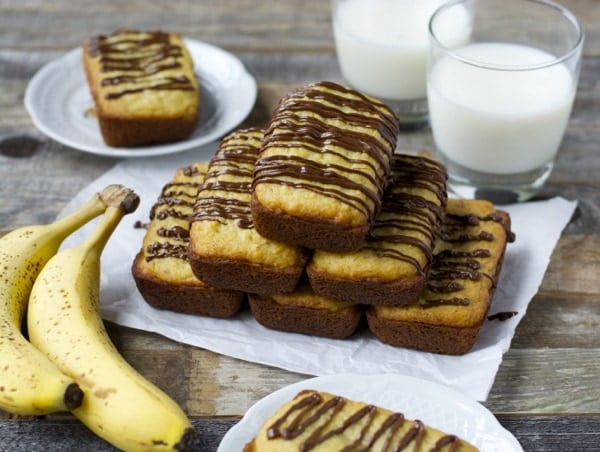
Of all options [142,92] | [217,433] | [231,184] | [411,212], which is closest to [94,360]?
[217,433]

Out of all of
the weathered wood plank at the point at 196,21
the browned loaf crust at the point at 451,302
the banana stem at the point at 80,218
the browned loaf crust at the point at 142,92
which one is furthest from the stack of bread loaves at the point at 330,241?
the weathered wood plank at the point at 196,21

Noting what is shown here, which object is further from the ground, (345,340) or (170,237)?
(170,237)

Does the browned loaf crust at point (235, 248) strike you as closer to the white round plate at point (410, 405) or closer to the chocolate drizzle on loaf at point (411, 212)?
the chocolate drizzle on loaf at point (411, 212)

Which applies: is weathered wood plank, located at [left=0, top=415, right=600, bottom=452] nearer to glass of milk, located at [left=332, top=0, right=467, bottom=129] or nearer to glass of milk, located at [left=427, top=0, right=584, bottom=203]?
glass of milk, located at [left=427, top=0, right=584, bottom=203]

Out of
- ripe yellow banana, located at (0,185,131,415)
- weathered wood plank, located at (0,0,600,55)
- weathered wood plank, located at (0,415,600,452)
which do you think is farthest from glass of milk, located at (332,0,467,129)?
weathered wood plank, located at (0,415,600,452)

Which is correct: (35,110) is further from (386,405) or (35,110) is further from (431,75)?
(386,405)

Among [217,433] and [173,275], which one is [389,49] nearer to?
[173,275]

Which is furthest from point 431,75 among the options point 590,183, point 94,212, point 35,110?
point 35,110
